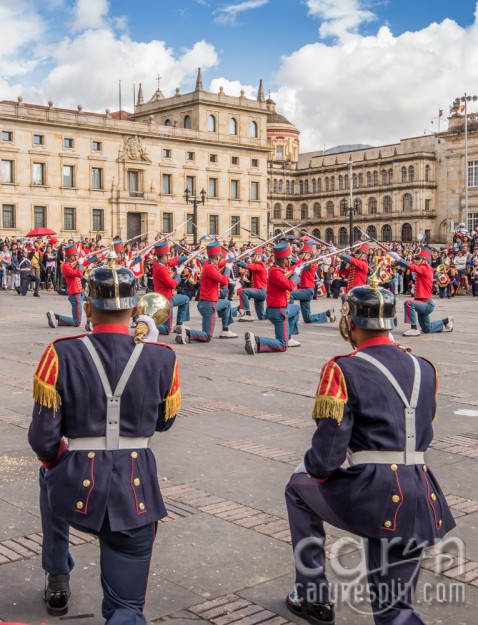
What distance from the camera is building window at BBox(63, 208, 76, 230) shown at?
68000 mm

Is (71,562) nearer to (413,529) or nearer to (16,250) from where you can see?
(413,529)

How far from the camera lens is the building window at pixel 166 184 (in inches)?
2894

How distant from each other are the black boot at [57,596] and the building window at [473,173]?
2883 inches

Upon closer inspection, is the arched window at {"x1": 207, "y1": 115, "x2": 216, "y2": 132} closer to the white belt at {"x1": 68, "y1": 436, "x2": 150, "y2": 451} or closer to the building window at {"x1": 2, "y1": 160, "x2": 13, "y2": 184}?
the building window at {"x1": 2, "y1": 160, "x2": 13, "y2": 184}

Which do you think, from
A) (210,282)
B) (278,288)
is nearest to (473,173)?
(210,282)

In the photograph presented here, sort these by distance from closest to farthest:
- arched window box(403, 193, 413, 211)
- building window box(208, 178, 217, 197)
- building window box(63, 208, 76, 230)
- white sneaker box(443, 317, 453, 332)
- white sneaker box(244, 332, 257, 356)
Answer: white sneaker box(244, 332, 257, 356) < white sneaker box(443, 317, 453, 332) < building window box(63, 208, 76, 230) < building window box(208, 178, 217, 197) < arched window box(403, 193, 413, 211)

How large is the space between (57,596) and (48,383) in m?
1.22

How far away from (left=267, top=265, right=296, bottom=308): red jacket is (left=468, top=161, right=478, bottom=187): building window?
63618 mm

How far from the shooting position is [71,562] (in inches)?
163

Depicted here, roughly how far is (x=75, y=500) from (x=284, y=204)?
94.0 meters

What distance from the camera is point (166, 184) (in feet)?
243

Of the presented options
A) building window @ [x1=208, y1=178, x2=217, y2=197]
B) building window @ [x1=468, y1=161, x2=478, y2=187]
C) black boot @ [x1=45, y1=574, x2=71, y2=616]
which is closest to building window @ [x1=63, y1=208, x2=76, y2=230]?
building window @ [x1=208, y1=178, x2=217, y2=197]

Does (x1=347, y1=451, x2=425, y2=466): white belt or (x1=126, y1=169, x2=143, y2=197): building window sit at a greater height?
(x1=126, y1=169, x2=143, y2=197): building window

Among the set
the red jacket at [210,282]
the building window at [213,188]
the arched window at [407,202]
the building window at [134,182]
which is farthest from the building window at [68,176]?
the red jacket at [210,282]
